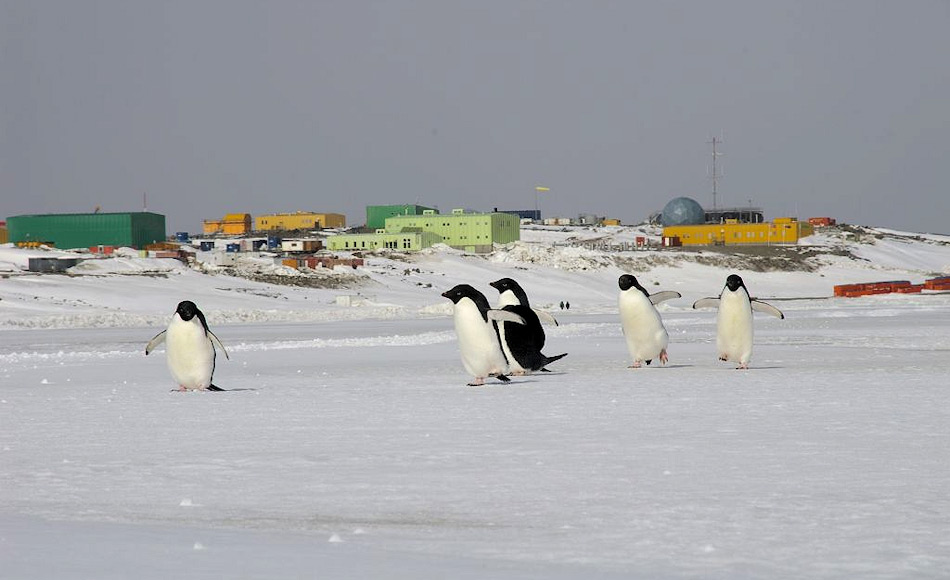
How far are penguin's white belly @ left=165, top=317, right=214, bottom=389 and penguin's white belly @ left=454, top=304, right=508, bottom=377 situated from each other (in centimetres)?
301

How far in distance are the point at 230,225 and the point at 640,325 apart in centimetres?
15589

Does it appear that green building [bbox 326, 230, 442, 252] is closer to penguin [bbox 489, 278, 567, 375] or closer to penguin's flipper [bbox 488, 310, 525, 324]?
penguin [bbox 489, 278, 567, 375]

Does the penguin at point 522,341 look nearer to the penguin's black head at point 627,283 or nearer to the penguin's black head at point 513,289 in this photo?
the penguin's black head at point 513,289

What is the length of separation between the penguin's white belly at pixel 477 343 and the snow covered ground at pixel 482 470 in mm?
317

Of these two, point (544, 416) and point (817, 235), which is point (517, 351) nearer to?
point (544, 416)

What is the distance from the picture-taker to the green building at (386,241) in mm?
104000

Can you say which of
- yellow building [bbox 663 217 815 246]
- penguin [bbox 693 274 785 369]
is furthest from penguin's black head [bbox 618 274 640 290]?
yellow building [bbox 663 217 815 246]

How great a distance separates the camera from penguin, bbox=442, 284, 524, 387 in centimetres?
1470

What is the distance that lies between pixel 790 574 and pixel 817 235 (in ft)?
448

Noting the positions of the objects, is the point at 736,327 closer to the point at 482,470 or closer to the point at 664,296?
the point at 664,296

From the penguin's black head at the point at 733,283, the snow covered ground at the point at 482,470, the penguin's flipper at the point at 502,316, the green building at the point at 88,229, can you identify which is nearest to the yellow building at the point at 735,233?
the green building at the point at 88,229

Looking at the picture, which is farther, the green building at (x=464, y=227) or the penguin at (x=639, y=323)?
the green building at (x=464, y=227)

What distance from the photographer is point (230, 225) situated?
16900 centimetres

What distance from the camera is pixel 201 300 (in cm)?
4875
